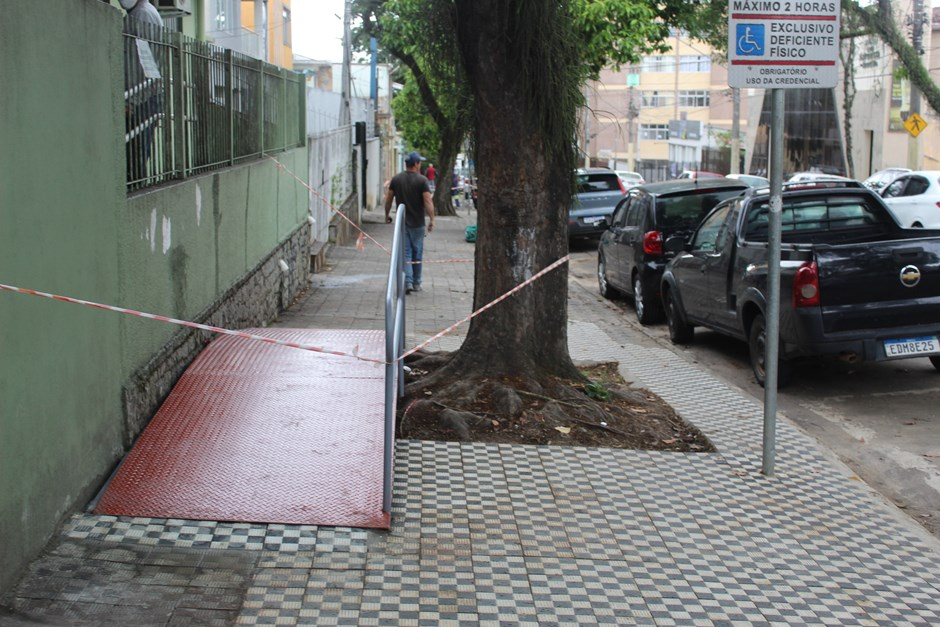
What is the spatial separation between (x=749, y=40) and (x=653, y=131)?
77512 mm

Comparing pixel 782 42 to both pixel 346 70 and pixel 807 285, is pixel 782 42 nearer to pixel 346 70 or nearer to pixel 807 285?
pixel 807 285

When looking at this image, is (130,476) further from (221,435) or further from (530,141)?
(530,141)

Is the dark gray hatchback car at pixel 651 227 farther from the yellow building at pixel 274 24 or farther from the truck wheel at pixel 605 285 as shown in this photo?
the yellow building at pixel 274 24

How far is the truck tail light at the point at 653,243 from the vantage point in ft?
44.9

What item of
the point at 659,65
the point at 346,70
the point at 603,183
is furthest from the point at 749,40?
the point at 659,65

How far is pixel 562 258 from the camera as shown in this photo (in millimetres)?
7527

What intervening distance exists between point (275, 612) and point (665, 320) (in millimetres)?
10152

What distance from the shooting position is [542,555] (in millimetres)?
4957

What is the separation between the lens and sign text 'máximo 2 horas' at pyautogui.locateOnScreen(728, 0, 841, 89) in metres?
6.20

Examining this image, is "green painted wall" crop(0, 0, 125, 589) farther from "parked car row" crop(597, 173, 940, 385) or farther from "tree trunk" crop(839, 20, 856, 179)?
"tree trunk" crop(839, 20, 856, 179)

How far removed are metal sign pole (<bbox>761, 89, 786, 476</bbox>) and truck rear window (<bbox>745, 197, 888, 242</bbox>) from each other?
13.8ft

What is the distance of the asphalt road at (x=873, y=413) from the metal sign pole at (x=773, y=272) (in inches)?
35.2

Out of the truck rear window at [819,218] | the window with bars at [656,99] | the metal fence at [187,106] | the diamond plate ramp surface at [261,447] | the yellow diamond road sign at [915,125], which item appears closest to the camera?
the diamond plate ramp surface at [261,447]

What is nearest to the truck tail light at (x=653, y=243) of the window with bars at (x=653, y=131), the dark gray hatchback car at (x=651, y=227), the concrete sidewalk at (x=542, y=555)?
the dark gray hatchback car at (x=651, y=227)
